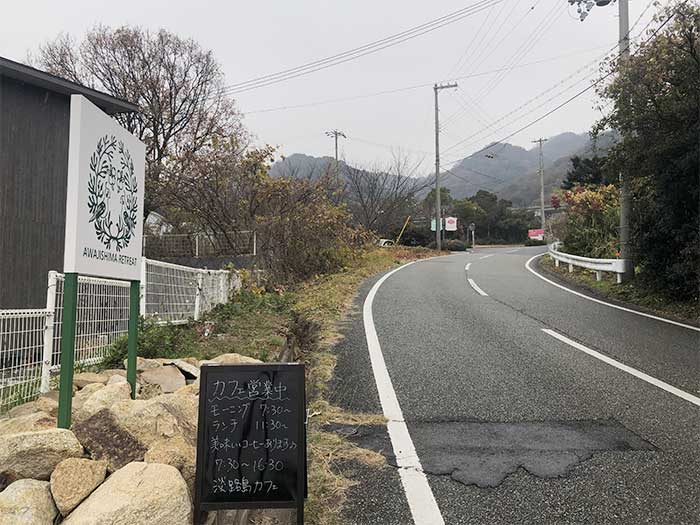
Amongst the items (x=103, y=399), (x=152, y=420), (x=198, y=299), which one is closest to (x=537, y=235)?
(x=198, y=299)

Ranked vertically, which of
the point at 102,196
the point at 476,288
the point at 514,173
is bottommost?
the point at 476,288

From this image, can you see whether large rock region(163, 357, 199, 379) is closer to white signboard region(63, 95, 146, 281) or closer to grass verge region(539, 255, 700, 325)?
white signboard region(63, 95, 146, 281)

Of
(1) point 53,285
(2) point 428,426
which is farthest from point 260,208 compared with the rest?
(2) point 428,426

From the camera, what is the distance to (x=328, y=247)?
56.5 feet

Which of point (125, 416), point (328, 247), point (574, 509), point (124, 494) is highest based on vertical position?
point (328, 247)

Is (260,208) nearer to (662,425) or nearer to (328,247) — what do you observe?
(328,247)

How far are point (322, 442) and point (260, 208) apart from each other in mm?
12241

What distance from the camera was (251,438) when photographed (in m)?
2.80

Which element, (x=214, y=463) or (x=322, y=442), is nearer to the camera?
(x=214, y=463)

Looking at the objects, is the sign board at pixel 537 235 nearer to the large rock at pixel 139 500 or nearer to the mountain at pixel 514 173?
the mountain at pixel 514 173

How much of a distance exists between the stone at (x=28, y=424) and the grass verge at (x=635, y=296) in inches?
376

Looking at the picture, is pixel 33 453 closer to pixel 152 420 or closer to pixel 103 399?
pixel 152 420

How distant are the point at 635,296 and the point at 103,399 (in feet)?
37.2

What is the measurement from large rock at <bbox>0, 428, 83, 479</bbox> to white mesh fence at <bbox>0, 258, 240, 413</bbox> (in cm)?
226
